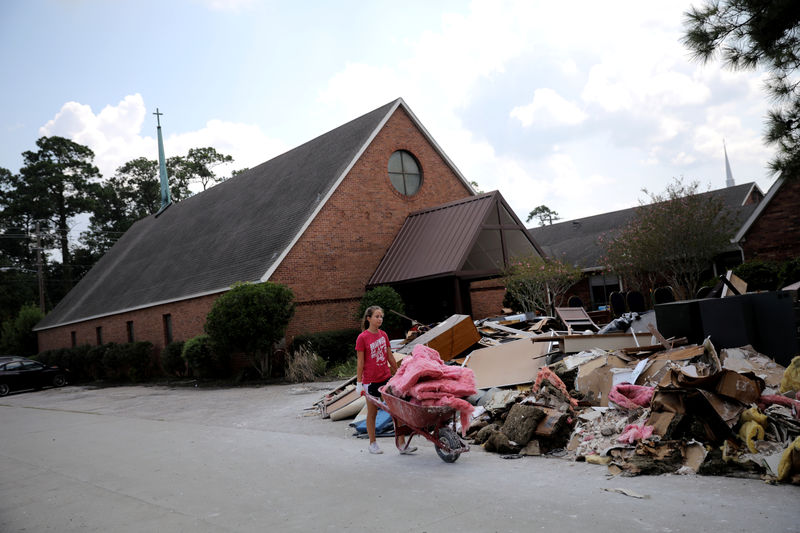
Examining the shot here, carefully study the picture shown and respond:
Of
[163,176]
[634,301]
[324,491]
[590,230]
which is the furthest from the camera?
[163,176]

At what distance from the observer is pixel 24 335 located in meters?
41.2

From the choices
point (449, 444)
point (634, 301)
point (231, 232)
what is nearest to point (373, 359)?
point (449, 444)

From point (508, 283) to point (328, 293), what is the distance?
6.41 metres

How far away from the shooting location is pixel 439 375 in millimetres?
6703

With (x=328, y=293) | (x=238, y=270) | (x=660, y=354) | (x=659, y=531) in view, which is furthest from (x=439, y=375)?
(x=238, y=270)

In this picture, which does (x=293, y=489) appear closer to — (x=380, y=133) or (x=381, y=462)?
(x=381, y=462)

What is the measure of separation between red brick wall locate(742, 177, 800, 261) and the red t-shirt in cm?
1917

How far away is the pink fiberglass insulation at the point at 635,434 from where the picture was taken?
20.5ft

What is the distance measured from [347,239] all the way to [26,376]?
15890 mm

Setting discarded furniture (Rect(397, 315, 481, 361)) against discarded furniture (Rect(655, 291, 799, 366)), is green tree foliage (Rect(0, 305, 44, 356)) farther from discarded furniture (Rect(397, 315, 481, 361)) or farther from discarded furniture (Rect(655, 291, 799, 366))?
discarded furniture (Rect(655, 291, 799, 366))

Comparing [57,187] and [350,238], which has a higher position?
[57,187]

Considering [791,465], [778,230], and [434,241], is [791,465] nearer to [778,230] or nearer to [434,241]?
[434,241]

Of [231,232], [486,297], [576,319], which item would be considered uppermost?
[231,232]

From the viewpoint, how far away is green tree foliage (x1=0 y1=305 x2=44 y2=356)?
41219 mm
